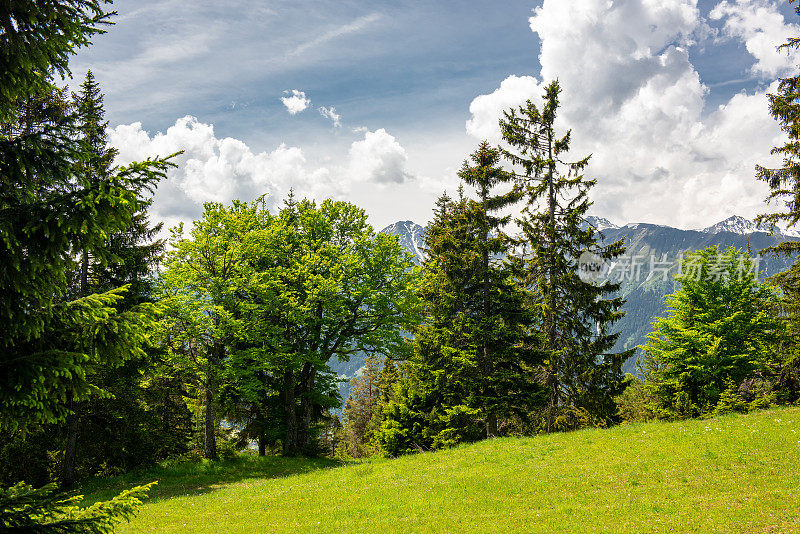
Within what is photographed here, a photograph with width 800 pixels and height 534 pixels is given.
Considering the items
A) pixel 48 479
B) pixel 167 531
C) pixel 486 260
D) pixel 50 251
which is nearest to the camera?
pixel 50 251

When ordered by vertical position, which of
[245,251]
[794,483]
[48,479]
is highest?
[245,251]

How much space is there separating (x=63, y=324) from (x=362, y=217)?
87.8ft

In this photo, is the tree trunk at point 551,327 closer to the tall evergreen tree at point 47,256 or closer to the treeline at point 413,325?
the treeline at point 413,325

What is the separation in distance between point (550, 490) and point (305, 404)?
1943 cm

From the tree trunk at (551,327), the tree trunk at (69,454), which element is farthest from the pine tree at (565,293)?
the tree trunk at (69,454)

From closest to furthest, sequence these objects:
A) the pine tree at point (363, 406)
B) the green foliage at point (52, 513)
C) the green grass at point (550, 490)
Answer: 1. the green foliage at point (52, 513)
2. the green grass at point (550, 490)
3. the pine tree at point (363, 406)

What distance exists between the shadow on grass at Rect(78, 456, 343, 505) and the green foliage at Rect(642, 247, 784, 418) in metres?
21.3

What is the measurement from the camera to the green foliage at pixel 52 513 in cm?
522

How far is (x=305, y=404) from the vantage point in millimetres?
31250

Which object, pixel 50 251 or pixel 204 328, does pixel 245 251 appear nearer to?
pixel 204 328

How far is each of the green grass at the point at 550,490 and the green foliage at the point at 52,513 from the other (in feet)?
33.2

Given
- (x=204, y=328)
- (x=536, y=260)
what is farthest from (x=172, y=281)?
(x=536, y=260)

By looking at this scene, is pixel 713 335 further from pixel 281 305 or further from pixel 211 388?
pixel 211 388

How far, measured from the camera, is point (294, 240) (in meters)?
30.9
